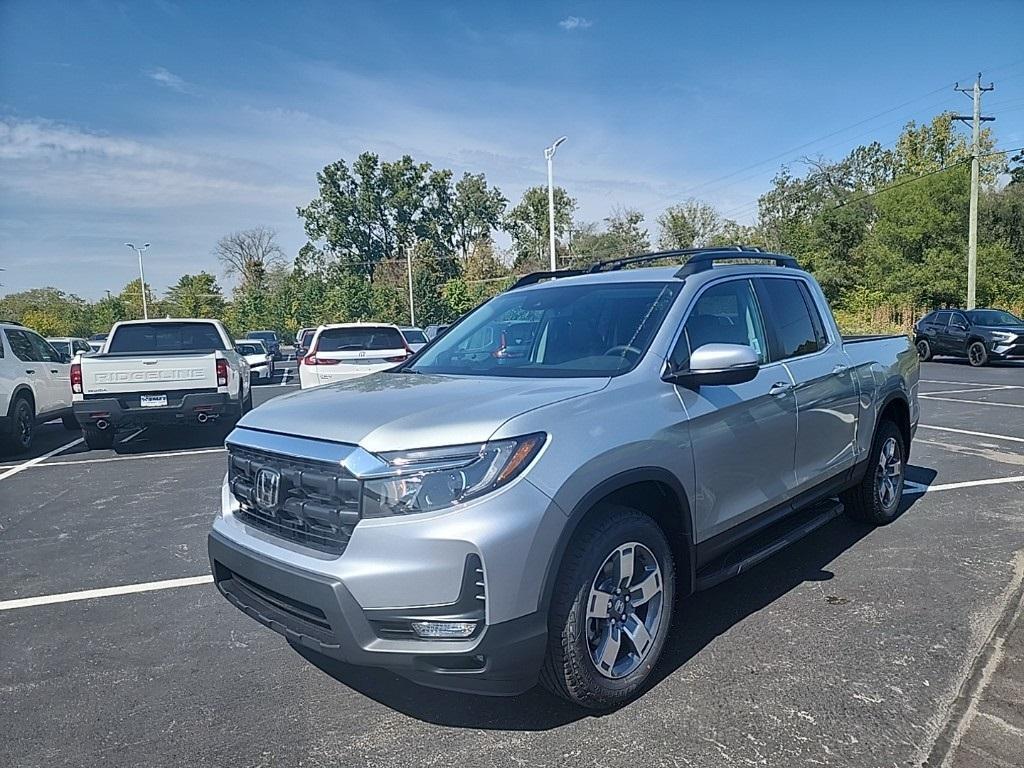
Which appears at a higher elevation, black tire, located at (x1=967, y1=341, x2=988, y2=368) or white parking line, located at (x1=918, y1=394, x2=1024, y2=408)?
black tire, located at (x1=967, y1=341, x2=988, y2=368)

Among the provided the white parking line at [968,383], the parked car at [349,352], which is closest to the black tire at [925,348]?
the white parking line at [968,383]

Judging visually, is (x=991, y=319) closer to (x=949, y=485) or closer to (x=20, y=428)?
(x=949, y=485)

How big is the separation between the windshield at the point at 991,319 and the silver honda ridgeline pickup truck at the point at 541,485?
62.4ft

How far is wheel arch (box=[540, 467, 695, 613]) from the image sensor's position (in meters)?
2.65

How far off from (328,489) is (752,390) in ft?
7.26

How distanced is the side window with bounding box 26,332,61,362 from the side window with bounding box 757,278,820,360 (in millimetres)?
10361

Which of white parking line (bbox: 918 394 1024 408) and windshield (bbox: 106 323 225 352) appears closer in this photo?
windshield (bbox: 106 323 225 352)

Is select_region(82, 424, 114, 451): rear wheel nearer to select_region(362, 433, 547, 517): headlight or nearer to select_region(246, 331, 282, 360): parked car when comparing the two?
select_region(362, 433, 547, 517): headlight

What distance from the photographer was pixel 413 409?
2842mm

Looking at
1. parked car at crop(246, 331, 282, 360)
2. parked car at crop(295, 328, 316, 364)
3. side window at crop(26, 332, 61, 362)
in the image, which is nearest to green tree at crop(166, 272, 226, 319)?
parked car at crop(246, 331, 282, 360)

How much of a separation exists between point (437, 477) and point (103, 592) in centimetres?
316

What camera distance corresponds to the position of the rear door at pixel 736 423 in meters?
3.37

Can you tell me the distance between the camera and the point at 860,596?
4.10m

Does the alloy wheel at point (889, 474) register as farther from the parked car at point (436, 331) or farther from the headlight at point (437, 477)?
the headlight at point (437, 477)
